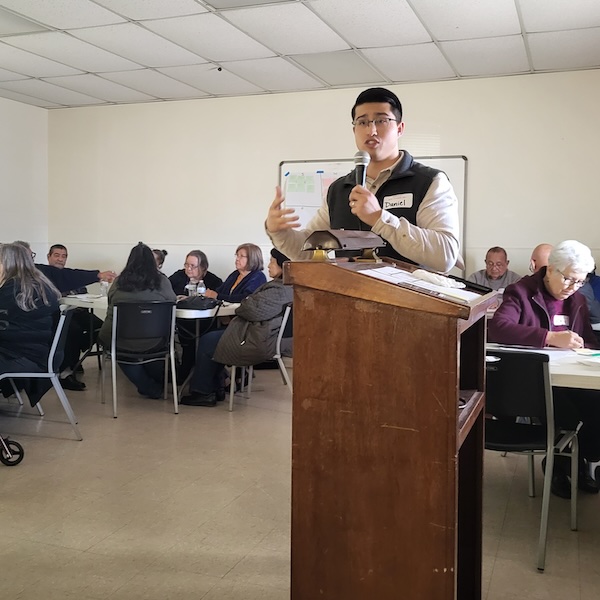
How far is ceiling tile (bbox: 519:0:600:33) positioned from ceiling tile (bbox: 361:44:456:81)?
82 centimetres

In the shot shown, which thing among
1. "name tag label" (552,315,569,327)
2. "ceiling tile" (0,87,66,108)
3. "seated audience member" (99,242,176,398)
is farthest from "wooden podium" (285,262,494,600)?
"ceiling tile" (0,87,66,108)

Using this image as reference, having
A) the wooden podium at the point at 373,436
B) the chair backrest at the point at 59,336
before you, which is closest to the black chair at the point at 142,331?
the chair backrest at the point at 59,336

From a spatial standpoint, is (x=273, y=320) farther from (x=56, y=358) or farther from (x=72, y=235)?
(x=72, y=235)

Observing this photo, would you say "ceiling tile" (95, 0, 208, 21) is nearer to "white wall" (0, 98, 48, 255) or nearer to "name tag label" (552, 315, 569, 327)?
"name tag label" (552, 315, 569, 327)

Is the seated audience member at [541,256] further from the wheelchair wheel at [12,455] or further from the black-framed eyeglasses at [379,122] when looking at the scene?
the wheelchair wheel at [12,455]

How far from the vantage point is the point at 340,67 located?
574 centimetres

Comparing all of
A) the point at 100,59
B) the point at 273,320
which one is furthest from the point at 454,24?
the point at 100,59

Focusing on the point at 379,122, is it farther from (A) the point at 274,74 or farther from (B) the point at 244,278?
(A) the point at 274,74

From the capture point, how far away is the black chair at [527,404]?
2.44 m

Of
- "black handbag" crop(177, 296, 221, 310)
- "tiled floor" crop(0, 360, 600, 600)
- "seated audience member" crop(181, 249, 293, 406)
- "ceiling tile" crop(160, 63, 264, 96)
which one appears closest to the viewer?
"tiled floor" crop(0, 360, 600, 600)

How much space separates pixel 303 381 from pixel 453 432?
12.0 inches

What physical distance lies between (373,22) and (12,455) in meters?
3.66

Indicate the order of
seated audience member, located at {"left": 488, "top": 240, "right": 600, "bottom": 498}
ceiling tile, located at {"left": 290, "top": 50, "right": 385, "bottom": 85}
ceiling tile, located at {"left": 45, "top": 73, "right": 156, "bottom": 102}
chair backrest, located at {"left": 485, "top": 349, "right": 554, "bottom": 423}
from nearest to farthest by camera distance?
chair backrest, located at {"left": 485, "top": 349, "right": 554, "bottom": 423}, seated audience member, located at {"left": 488, "top": 240, "right": 600, "bottom": 498}, ceiling tile, located at {"left": 290, "top": 50, "right": 385, "bottom": 85}, ceiling tile, located at {"left": 45, "top": 73, "right": 156, "bottom": 102}

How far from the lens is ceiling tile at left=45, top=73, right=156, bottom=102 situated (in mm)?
6387
